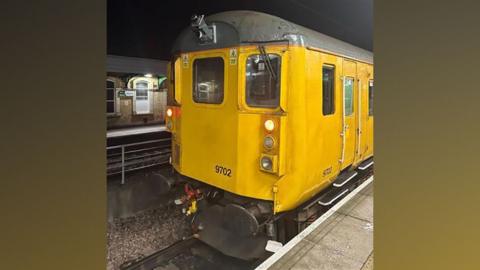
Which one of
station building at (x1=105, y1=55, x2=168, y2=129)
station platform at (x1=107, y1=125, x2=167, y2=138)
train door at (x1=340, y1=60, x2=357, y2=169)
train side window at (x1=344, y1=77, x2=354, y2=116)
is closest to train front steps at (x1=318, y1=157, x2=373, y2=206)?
train door at (x1=340, y1=60, x2=357, y2=169)

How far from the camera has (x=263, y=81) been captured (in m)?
3.13

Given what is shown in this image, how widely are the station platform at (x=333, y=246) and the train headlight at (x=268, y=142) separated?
34.0 inches

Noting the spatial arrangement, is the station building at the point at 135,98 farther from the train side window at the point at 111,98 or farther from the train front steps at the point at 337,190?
the train front steps at the point at 337,190

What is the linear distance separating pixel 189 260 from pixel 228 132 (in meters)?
1.56

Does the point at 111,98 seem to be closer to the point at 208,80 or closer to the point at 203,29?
the point at 208,80

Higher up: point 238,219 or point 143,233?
point 238,219

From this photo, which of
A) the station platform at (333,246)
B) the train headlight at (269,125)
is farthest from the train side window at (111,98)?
the station platform at (333,246)

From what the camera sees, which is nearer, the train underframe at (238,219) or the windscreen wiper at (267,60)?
the windscreen wiper at (267,60)

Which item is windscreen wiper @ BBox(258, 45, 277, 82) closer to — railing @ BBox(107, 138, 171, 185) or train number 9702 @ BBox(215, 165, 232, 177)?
train number 9702 @ BBox(215, 165, 232, 177)

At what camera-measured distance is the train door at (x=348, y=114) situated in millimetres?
4051

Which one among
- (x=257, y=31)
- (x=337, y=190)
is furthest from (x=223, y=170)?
(x=337, y=190)

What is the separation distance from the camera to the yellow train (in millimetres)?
3031
